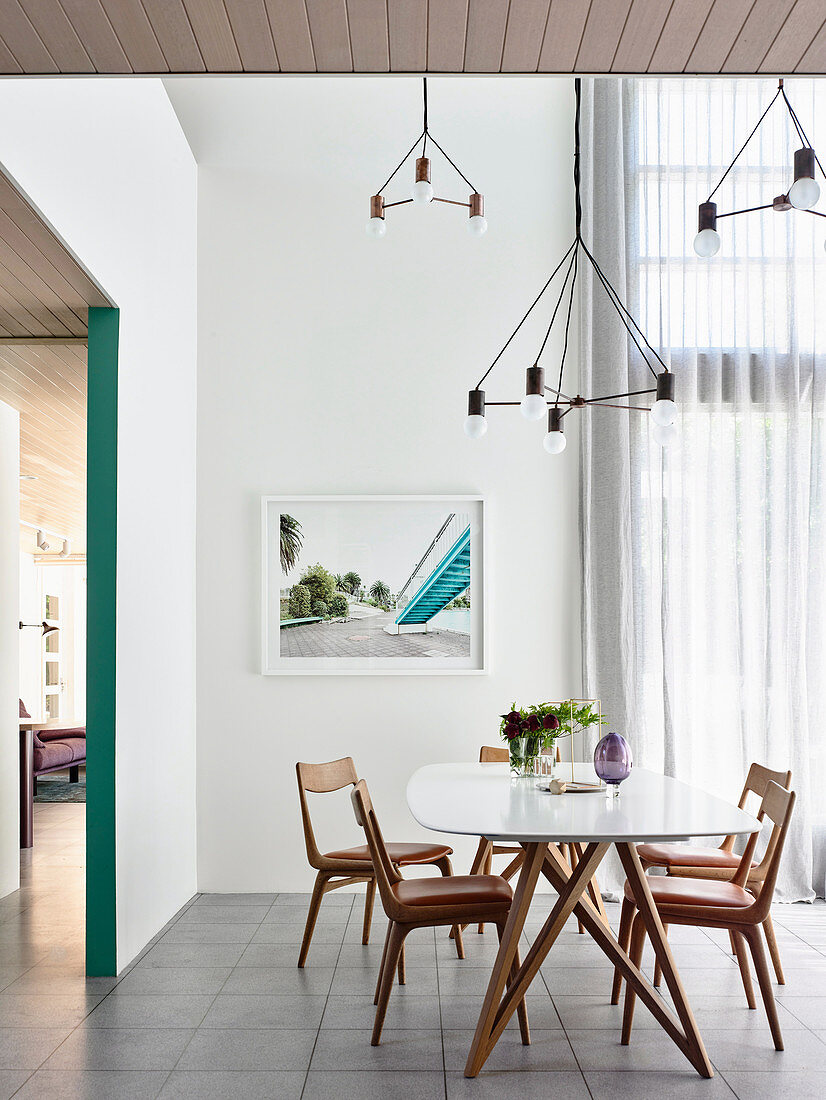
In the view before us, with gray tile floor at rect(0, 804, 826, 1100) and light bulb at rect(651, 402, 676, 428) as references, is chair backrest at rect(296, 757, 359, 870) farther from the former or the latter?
light bulb at rect(651, 402, 676, 428)

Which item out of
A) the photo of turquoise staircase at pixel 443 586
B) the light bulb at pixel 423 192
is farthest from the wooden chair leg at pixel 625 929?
the light bulb at pixel 423 192

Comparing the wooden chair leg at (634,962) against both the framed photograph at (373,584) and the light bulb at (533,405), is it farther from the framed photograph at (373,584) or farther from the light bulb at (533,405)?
the framed photograph at (373,584)

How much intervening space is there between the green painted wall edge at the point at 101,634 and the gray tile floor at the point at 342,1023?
0.25m

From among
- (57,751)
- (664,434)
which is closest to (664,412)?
(664,434)

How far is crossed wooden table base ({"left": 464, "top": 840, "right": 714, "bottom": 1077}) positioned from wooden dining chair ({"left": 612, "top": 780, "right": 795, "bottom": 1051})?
81 millimetres

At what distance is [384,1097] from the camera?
265 centimetres

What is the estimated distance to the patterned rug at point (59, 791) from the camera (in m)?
8.00

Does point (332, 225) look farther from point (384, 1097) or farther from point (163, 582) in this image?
point (384, 1097)

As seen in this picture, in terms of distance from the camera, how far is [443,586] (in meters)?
4.99

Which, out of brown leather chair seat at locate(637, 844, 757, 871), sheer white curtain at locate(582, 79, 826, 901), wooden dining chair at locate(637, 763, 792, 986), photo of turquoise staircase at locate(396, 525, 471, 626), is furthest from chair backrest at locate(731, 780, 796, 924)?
photo of turquoise staircase at locate(396, 525, 471, 626)

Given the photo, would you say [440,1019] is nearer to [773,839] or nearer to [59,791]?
[773,839]

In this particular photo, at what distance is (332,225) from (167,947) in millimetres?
3601

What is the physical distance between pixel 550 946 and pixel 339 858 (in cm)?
117

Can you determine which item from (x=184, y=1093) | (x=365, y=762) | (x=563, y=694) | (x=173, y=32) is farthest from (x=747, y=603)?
(x=173, y=32)
